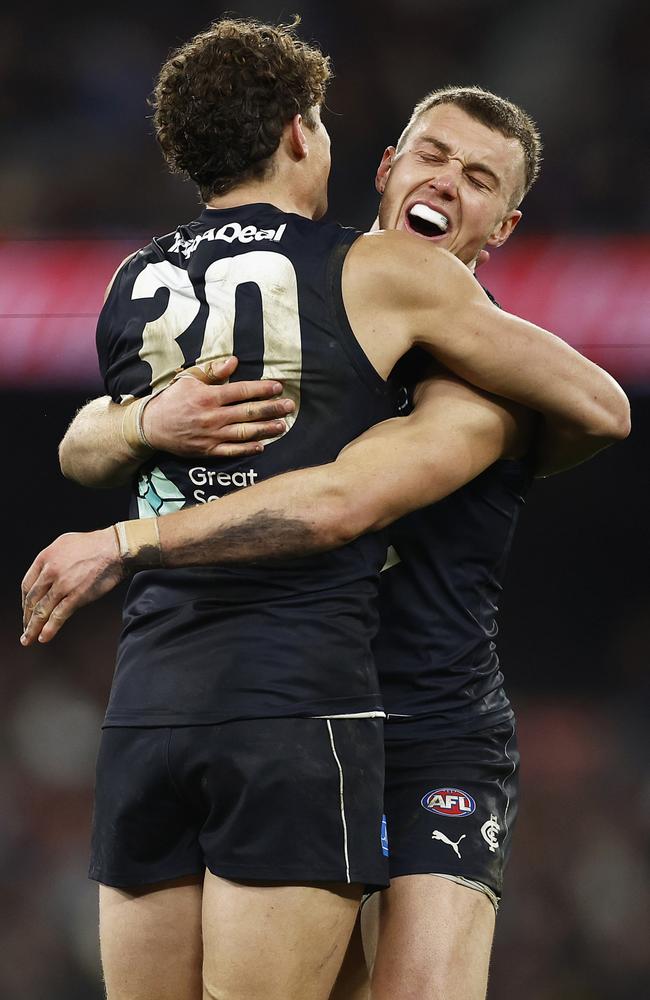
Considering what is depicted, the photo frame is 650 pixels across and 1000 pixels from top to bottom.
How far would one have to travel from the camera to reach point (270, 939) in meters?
1.69

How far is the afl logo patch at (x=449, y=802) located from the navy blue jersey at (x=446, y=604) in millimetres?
119

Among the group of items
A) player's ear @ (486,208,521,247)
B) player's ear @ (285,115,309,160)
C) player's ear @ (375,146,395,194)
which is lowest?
player's ear @ (486,208,521,247)

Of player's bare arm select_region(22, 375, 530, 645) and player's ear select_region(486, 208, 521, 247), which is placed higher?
player's ear select_region(486, 208, 521, 247)

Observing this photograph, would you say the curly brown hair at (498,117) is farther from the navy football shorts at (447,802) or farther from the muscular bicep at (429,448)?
the navy football shorts at (447,802)

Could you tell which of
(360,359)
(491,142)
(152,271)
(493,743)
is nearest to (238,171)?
(152,271)

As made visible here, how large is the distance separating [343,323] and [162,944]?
1.00 meters

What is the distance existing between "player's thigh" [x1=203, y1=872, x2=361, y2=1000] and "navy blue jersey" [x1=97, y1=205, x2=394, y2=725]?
0.25 m

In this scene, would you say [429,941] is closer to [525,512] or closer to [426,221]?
[426,221]

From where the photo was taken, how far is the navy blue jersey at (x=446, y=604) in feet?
7.36

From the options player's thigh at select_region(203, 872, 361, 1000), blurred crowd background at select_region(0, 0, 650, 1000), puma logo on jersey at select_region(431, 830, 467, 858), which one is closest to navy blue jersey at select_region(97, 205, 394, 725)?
player's thigh at select_region(203, 872, 361, 1000)

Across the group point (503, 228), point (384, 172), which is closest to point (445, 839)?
point (503, 228)

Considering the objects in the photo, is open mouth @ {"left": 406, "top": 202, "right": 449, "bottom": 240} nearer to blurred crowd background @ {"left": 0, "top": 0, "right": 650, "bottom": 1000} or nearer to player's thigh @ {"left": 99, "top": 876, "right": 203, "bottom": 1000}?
player's thigh @ {"left": 99, "top": 876, "right": 203, "bottom": 1000}

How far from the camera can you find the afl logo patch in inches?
85.0

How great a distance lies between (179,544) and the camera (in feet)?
5.98
